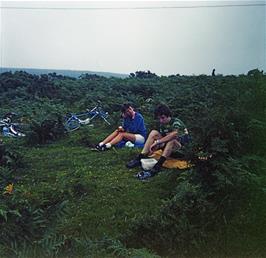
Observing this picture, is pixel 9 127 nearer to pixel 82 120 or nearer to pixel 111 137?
pixel 82 120

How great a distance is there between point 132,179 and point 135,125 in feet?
2.53

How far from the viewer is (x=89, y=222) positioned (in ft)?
14.8

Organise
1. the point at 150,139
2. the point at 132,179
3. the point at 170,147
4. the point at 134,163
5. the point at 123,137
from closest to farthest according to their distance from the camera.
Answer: the point at 132,179, the point at 170,147, the point at 134,163, the point at 150,139, the point at 123,137

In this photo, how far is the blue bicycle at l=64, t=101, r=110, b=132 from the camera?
595 centimetres

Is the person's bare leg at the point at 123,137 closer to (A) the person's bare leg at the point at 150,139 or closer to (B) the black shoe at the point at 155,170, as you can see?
(A) the person's bare leg at the point at 150,139

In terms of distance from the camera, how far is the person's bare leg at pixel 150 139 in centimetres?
564

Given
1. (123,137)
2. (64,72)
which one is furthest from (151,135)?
(64,72)

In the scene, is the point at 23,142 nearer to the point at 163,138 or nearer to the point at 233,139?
the point at 163,138

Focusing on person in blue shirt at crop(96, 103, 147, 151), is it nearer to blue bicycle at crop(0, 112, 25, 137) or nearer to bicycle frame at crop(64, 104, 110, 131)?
bicycle frame at crop(64, 104, 110, 131)

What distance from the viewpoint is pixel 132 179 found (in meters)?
5.31

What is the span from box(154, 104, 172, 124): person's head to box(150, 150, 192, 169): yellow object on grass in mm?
361

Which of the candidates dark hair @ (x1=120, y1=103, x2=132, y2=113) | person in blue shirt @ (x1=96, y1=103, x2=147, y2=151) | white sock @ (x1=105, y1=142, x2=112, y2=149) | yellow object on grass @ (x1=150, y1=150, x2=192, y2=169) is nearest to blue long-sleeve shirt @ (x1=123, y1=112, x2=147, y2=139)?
person in blue shirt @ (x1=96, y1=103, x2=147, y2=151)

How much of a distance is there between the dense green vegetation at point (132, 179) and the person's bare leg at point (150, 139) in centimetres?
13

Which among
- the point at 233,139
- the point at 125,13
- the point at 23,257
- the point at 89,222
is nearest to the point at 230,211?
the point at 233,139
